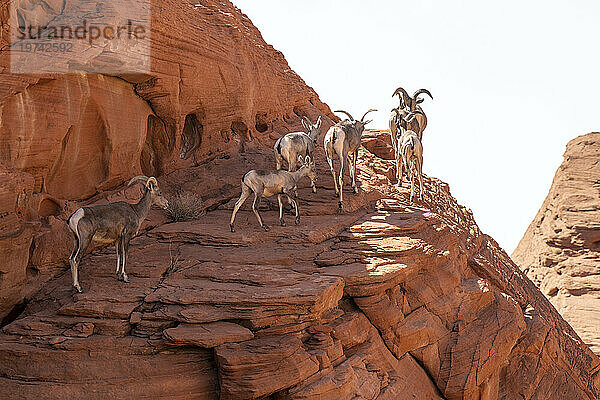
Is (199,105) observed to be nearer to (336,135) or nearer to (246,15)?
(336,135)

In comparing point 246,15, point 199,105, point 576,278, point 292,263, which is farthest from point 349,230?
point 576,278

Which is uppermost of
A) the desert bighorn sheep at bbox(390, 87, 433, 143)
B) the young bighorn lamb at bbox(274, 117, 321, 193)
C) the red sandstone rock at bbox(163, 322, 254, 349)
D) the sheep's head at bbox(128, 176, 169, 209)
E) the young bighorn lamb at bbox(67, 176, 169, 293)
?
the desert bighorn sheep at bbox(390, 87, 433, 143)

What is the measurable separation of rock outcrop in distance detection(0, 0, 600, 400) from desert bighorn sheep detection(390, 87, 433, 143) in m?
1.53

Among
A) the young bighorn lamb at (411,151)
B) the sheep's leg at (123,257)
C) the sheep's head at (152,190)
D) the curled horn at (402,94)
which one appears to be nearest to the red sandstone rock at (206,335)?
the sheep's leg at (123,257)

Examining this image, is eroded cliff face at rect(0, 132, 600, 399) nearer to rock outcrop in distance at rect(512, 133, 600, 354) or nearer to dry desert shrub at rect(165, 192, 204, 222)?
dry desert shrub at rect(165, 192, 204, 222)

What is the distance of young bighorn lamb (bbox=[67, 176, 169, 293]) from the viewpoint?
8672 millimetres

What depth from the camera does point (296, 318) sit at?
836 centimetres

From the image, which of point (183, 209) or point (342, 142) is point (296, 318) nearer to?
point (183, 209)

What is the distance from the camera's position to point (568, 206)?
26.8 m

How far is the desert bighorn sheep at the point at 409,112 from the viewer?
50.1ft

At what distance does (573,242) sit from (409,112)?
1549cm
